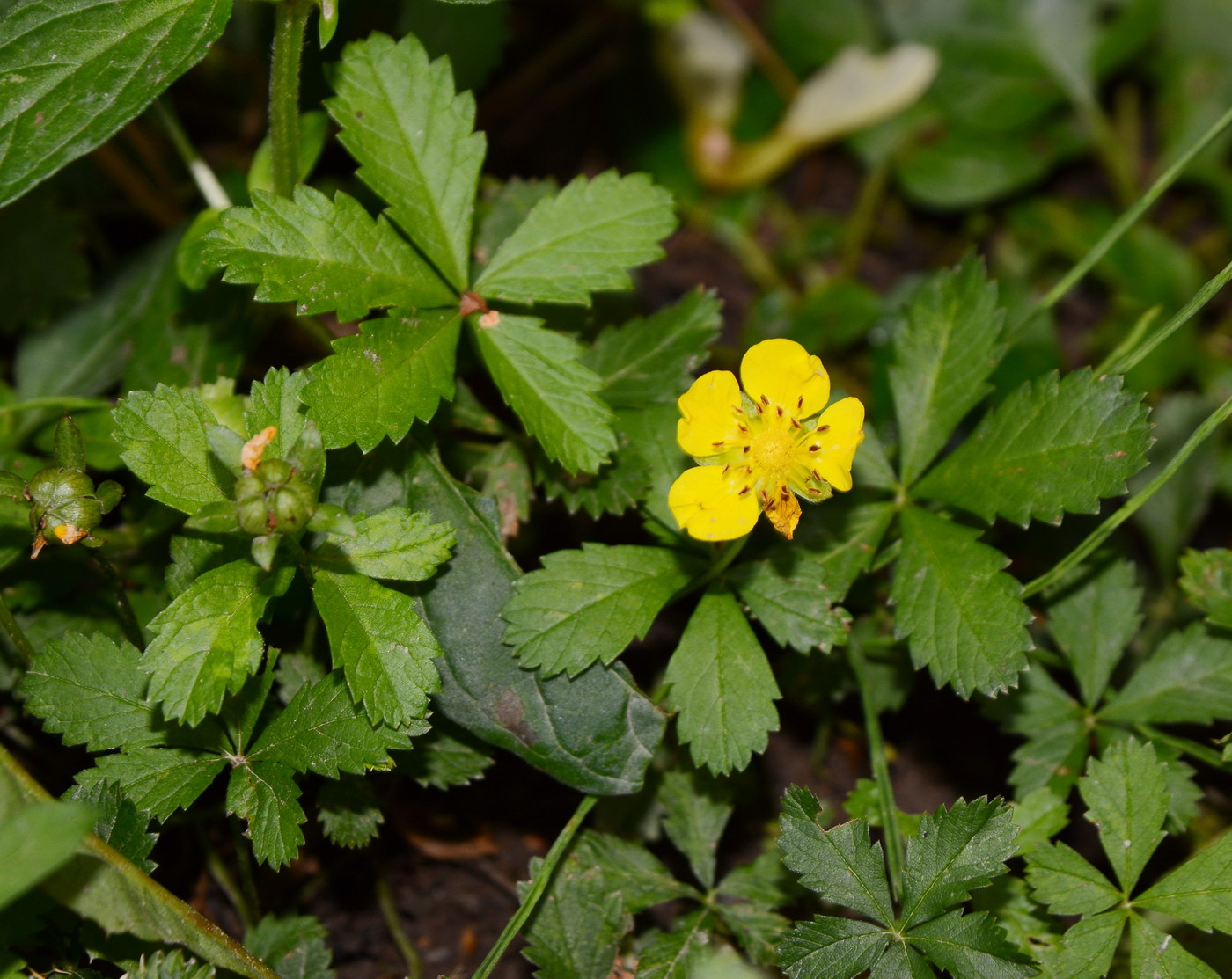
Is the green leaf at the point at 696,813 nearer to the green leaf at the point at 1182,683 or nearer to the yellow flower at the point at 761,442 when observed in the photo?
the yellow flower at the point at 761,442

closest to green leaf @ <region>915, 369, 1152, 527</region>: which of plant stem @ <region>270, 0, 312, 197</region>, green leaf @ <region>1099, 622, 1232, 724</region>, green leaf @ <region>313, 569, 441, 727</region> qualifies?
green leaf @ <region>1099, 622, 1232, 724</region>

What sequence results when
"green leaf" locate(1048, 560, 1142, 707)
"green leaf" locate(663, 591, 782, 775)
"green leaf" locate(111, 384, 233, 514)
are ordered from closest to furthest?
"green leaf" locate(111, 384, 233, 514) < "green leaf" locate(663, 591, 782, 775) < "green leaf" locate(1048, 560, 1142, 707)

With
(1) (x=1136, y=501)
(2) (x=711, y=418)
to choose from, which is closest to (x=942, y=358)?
(1) (x=1136, y=501)

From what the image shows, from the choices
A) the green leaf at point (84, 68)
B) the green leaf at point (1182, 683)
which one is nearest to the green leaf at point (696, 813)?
the green leaf at point (1182, 683)

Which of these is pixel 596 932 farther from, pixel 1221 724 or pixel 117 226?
pixel 117 226

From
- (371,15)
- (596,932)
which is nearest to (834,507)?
(596,932)

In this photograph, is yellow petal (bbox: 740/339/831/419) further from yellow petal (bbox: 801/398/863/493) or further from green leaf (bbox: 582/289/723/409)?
green leaf (bbox: 582/289/723/409)

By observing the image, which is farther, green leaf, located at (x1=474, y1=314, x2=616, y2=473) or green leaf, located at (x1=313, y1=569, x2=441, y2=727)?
green leaf, located at (x1=474, y1=314, x2=616, y2=473)
